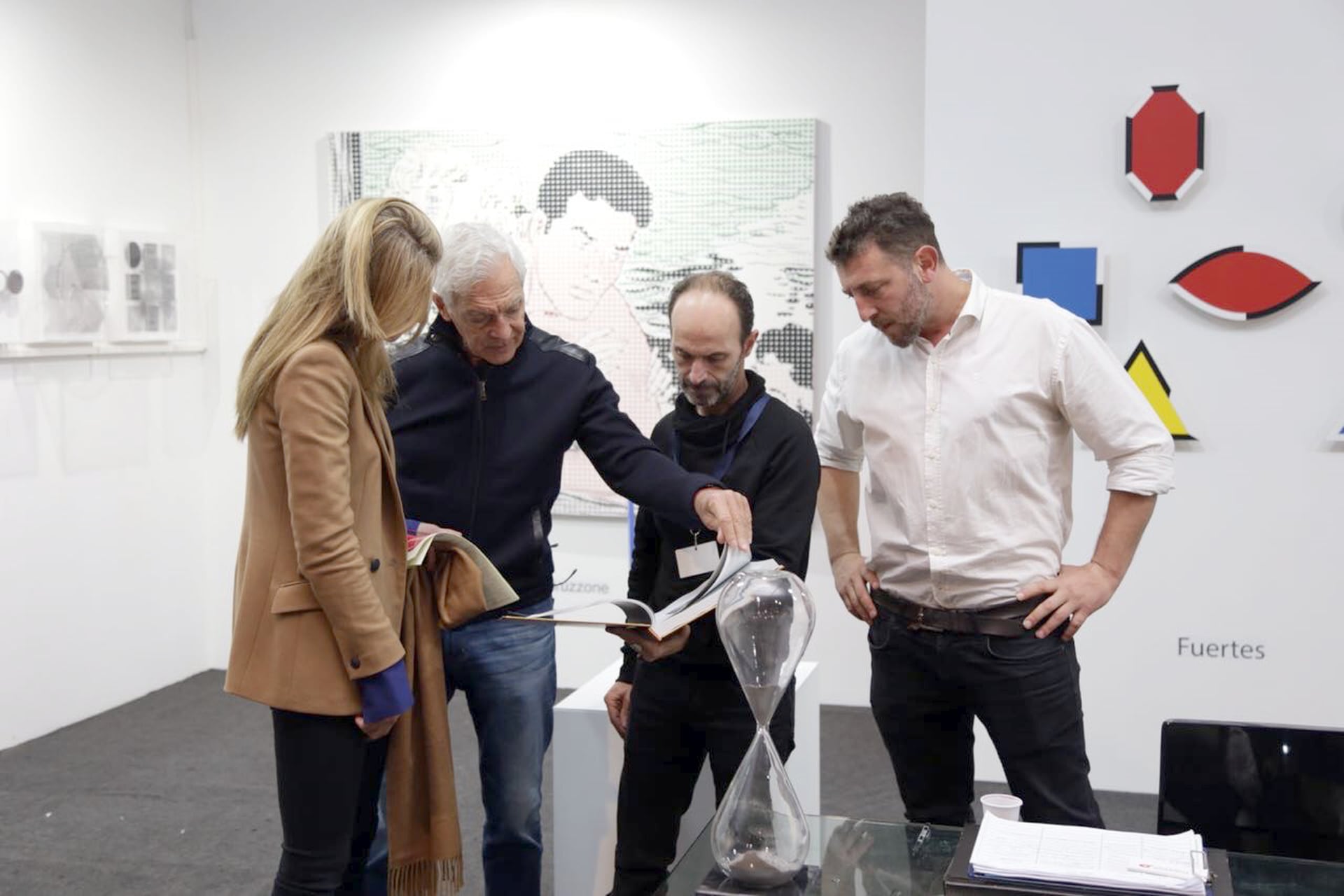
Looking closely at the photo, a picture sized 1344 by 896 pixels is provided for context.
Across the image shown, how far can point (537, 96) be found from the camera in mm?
5148

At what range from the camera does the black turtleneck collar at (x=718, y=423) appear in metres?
2.30

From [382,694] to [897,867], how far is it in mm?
787

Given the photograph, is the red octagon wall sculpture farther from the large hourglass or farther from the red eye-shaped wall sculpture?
the large hourglass

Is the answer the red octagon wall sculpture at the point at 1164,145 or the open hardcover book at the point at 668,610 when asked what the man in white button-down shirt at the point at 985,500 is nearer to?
the open hardcover book at the point at 668,610

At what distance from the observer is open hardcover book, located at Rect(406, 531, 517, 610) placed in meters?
2.12

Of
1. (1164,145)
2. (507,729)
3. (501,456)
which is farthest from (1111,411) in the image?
(1164,145)

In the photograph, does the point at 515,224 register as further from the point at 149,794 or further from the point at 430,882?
the point at 430,882

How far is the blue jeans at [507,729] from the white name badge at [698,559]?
33 cm

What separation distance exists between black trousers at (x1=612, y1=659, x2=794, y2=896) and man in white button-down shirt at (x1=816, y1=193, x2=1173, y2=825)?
0.30m

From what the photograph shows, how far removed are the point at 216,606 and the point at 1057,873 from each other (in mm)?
4792

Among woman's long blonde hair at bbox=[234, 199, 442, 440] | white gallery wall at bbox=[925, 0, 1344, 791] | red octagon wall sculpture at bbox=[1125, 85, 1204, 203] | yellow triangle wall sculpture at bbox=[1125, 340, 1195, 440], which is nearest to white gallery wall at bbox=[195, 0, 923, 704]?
white gallery wall at bbox=[925, 0, 1344, 791]

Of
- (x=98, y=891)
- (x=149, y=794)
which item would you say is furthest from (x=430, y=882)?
(x=149, y=794)

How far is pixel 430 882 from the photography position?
87.7 inches

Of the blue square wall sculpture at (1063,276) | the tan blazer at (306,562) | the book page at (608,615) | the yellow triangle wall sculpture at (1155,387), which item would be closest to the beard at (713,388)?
the book page at (608,615)
